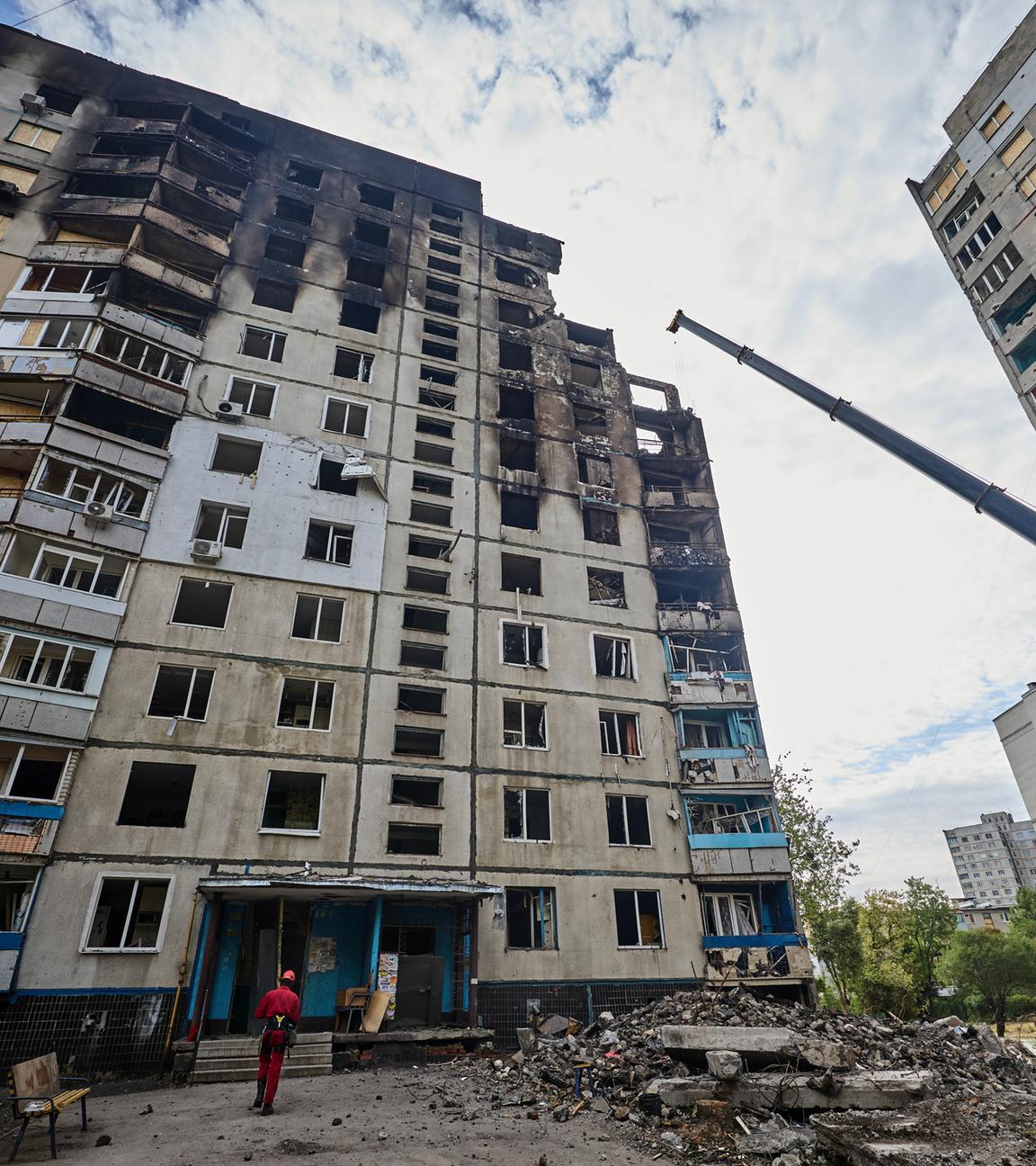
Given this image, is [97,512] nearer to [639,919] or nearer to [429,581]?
[429,581]

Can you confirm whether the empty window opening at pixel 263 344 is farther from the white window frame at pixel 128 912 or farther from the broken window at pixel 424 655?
the white window frame at pixel 128 912

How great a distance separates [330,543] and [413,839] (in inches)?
457

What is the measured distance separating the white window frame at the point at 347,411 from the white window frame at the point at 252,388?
2.00m

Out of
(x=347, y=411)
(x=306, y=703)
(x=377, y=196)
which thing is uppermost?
(x=377, y=196)

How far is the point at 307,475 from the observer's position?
26703 millimetres

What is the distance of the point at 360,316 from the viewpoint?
108ft

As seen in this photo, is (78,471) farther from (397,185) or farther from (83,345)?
(397,185)

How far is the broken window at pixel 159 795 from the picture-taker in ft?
67.3

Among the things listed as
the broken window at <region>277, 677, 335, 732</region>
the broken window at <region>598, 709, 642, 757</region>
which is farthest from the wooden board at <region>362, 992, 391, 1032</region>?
the broken window at <region>598, 709, 642, 757</region>

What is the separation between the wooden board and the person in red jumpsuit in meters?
6.88

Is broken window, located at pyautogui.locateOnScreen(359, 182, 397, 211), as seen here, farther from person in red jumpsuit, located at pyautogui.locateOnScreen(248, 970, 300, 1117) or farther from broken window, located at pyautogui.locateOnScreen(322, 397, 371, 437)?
person in red jumpsuit, located at pyautogui.locateOnScreen(248, 970, 300, 1117)

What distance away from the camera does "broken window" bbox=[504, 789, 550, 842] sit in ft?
78.1

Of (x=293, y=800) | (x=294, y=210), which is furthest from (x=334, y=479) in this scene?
(x=294, y=210)

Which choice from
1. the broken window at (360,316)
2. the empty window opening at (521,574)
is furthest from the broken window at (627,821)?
the broken window at (360,316)
